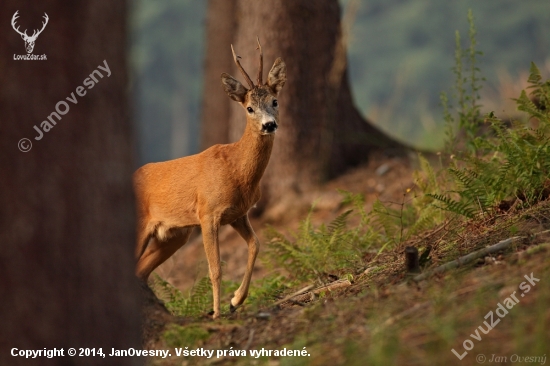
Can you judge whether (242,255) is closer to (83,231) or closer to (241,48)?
(241,48)

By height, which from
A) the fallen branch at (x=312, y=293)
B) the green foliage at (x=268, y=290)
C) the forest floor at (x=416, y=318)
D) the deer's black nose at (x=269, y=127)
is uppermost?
the deer's black nose at (x=269, y=127)

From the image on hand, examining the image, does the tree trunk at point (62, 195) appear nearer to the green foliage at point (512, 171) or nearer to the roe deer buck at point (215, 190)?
the roe deer buck at point (215, 190)

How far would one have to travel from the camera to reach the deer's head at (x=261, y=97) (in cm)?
664

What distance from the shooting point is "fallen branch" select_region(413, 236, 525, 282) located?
4.96m

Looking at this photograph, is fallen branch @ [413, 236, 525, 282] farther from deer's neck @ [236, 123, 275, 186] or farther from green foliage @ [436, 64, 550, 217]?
deer's neck @ [236, 123, 275, 186]

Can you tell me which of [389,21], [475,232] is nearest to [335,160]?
[475,232]

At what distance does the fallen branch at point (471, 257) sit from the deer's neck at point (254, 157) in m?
2.06

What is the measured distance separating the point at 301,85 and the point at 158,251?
12.1 ft

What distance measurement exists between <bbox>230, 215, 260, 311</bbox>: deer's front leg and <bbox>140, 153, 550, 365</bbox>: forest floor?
2.15 ft

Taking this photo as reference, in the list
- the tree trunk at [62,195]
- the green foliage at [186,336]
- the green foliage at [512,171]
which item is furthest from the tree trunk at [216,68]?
the tree trunk at [62,195]

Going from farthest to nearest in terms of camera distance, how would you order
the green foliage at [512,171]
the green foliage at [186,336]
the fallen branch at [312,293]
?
1. the green foliage at [512,171]
2. the fallen branch at [312,293]
3. the green foliage at [186,336]

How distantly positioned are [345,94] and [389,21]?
30.5 meters

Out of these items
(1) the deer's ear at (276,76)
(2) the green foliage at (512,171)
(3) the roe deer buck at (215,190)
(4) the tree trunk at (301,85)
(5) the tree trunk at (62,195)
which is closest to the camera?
(5) the tree trunk at (62,195)

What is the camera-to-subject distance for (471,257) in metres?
5.10
